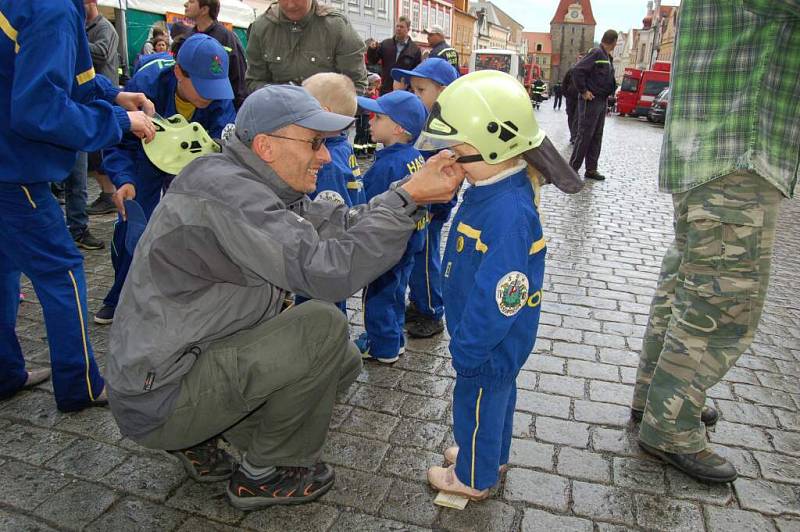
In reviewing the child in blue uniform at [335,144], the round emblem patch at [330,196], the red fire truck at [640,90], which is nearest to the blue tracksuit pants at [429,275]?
the child in blue uniform at [335,144]

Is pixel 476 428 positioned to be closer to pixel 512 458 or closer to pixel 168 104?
pixel 512 458

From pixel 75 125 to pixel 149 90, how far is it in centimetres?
148

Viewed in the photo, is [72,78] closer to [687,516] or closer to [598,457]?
[598,457]

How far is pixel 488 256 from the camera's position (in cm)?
232

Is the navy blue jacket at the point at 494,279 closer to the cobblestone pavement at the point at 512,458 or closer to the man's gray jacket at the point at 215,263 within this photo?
the man's gray jacket at the point at 215,263

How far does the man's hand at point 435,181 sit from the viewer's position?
7.88 ft

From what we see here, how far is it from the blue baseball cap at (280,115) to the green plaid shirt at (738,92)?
1515 mm

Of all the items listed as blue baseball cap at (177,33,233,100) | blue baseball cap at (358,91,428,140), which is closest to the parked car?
blue baseball cap at (358,91,428,140)

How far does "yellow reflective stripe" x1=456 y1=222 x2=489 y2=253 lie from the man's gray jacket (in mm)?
195

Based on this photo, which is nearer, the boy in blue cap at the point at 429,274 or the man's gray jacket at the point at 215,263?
the man's gray jacket at the point at 215,263

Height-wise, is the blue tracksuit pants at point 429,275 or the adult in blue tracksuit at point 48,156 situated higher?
the adult in blue tracksuit at point 48,156

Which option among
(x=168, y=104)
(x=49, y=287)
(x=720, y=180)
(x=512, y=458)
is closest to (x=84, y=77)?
(x=49, y=287)

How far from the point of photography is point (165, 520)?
8.48ft

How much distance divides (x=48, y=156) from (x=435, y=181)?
6.23 feet
